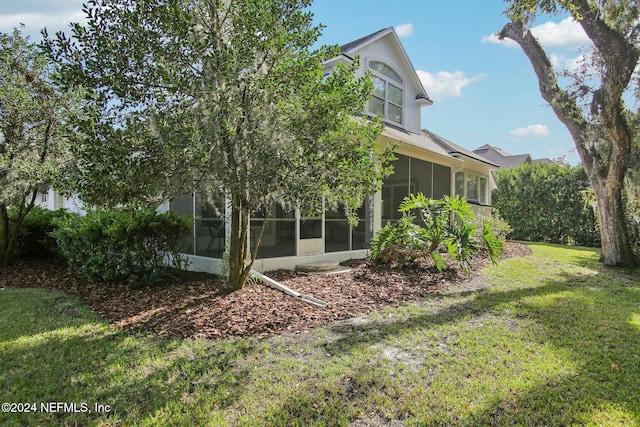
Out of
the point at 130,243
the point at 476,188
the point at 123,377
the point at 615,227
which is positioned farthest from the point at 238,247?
the point at 476,188

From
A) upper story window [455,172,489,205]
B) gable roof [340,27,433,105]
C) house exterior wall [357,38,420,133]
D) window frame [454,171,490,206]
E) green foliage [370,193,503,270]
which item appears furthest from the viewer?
upper story window [455,172,489,205]

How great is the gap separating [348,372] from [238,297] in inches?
104

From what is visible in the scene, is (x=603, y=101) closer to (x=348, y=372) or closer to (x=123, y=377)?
(x=348, y=372)

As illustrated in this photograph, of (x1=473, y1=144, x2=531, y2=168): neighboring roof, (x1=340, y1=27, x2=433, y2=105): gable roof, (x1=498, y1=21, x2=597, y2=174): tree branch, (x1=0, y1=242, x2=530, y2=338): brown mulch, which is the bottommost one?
(x1=0, y1=242, x2=530, y2=338): brown mulch

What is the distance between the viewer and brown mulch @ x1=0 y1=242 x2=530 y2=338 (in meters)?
4.58

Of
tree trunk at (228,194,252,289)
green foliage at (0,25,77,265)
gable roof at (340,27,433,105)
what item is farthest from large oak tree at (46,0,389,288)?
gable roof at (340,27,433,105)

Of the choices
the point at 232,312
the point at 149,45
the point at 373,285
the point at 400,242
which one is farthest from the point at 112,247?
the point at 400,242

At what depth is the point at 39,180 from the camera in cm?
715

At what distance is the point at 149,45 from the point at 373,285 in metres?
5.08

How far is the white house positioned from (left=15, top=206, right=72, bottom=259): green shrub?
3.19 meters

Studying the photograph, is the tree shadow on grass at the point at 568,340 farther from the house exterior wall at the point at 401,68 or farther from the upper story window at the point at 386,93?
the house exterior wall at the point at 401,68

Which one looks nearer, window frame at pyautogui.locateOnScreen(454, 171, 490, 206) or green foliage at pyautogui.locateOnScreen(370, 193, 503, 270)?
green foliage at pyautogui.locateOnScreen(370, 193, 503, 270)

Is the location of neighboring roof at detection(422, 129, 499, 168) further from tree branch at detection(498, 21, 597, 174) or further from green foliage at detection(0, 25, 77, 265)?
green foliage at detection(0, 25, 77, 265)

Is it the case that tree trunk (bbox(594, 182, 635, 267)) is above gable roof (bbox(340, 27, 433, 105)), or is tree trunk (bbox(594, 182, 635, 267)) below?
below
